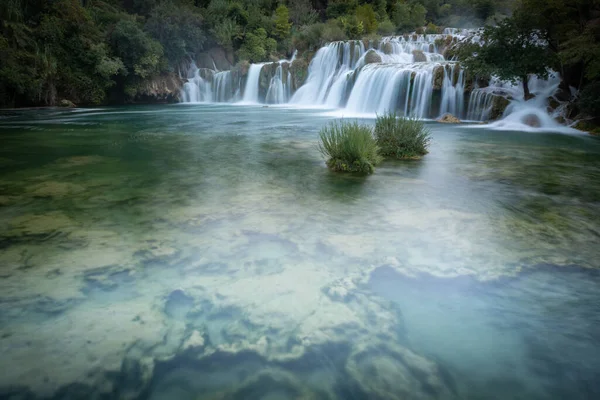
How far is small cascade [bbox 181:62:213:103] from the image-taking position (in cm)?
3234

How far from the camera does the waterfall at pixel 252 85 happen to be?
99.9 ft

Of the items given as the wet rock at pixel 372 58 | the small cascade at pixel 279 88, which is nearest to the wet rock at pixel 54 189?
the wet rock at pixel 372 58

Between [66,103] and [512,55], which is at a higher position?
[512,55]

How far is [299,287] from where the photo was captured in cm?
330

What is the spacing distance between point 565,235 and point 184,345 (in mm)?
4236

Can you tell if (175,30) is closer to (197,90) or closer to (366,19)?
(197,90)

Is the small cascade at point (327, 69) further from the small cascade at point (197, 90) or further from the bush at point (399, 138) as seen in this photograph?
the bush at point (399, 138)

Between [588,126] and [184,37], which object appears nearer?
[588,126]

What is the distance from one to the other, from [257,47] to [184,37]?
20.3 ft

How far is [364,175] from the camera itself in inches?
287

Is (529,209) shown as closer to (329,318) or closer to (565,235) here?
(565,235)

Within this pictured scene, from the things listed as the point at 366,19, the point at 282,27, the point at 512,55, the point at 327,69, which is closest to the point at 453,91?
the point at 512,55

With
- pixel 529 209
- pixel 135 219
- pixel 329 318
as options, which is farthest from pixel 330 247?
pixel 529 209

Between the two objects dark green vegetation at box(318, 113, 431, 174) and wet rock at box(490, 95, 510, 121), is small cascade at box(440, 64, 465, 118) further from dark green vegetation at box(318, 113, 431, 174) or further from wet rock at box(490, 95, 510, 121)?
dark green vegetation at box(318, 113, 431, 174)
